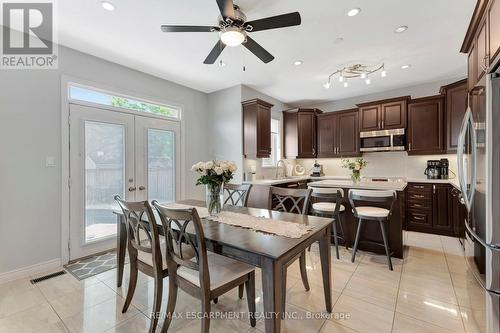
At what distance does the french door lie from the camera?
310 cm

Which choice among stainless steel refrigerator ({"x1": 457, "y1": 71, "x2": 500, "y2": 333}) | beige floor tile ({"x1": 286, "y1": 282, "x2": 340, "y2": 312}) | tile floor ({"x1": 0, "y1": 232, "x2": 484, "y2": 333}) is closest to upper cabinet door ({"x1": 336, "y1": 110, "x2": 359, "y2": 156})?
tile floor ({"x1": 0, "y1": 232, "x2": 484, "y2": 333})

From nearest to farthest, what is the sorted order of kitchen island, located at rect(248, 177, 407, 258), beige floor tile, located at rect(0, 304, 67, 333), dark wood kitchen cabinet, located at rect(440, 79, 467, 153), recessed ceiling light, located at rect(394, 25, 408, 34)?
beige floor tile, located at rect(0, 304, 67, 333)
recessed ceiling light, located at rect(394, 25, 408, 34)
kitchen island, located at rect(248, 177, 407, 258)
dark wood kitchen cabinet, located at rect(440, 79, 467, 153)

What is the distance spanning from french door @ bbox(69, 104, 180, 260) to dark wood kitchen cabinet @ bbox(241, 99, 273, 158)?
1.46m

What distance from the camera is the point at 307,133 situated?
18.7ft

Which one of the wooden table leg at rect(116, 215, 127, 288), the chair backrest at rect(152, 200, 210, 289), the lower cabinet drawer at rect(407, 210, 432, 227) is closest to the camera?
the chair backrest at rect(152, 200, 210, 289)

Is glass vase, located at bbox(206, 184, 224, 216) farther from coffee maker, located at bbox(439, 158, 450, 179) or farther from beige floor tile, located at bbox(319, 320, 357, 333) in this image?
coffee maker, located at bbox(439, 158, 450, 179)

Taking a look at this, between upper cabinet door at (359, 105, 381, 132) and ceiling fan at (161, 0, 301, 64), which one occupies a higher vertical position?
ceiling fan at (161, 0, 301, 64)

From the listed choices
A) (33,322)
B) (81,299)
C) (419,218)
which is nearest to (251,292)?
(81,299)

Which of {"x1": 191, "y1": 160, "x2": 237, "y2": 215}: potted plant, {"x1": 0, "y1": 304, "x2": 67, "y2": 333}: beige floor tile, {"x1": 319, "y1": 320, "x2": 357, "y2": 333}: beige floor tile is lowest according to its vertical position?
{"x1": 0, "y1": 304, "x2": 67, "y2": 333}: beige floor tile

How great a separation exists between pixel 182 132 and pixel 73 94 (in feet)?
5.66

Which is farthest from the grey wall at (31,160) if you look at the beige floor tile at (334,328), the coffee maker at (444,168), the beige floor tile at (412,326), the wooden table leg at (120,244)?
the coffee maker at (444,168)

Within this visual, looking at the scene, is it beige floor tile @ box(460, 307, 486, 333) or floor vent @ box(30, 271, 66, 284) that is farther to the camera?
floor vent @ box(30, 271, 66, 284)

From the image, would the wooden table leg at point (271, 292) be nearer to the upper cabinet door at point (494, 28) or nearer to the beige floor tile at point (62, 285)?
the upper cabinet door at point (494, 28)

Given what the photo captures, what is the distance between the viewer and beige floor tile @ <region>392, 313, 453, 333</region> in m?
1.76
